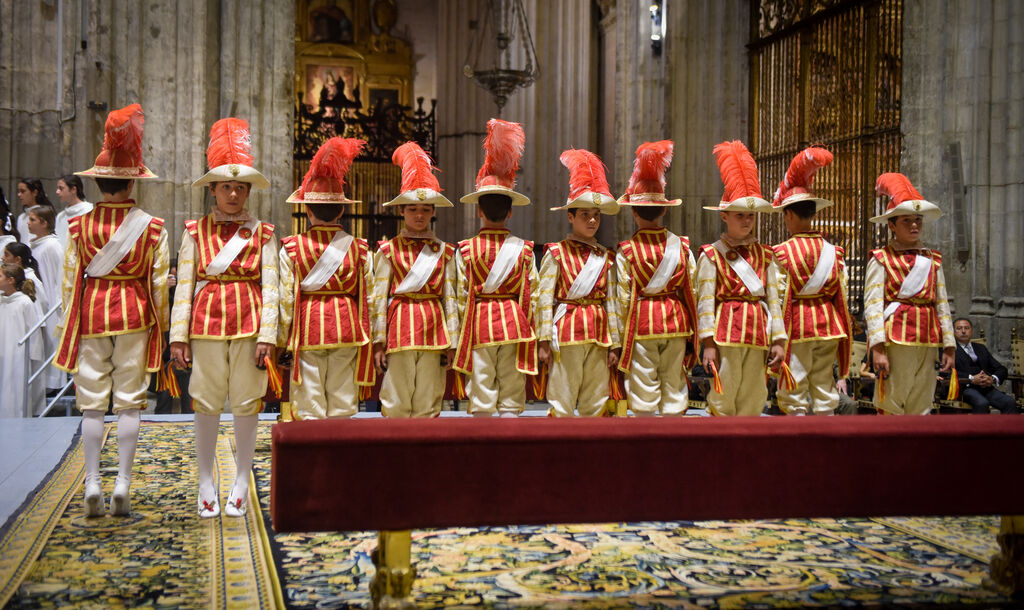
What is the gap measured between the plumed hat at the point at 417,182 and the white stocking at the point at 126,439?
1.59 meters

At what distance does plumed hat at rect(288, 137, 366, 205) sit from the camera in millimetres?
5105

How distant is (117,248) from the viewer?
4879 mm

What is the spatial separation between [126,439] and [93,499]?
0.30 metres

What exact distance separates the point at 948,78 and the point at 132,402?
25.2ft

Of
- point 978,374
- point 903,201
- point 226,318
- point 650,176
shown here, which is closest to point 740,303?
Answer: point 650,176

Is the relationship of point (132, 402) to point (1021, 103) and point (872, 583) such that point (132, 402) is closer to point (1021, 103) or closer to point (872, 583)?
point (872, 583)

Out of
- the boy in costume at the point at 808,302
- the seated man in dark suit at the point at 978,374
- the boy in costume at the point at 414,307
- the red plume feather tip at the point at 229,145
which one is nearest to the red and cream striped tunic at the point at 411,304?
the boy in costume at the point at 414,307

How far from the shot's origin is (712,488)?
329 centimetres

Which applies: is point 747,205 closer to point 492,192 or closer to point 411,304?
point 492,192

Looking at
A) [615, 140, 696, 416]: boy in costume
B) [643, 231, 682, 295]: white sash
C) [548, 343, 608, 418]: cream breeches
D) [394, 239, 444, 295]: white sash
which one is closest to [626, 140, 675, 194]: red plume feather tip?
[615, 140, 696, 416]: boy in costume

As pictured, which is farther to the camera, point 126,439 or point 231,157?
point 231,157

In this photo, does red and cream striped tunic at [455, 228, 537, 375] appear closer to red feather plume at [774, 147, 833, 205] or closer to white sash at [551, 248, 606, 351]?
white sash at [551, 248, 606, 351]

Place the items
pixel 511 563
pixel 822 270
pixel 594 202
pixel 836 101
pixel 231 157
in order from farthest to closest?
pixel 836 101
pixel 822 270
pixel 594 202
pixel 231 157
pixel 511 563

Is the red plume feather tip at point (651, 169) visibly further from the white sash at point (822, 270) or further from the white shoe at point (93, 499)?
the white shoe at point (93, 499)
